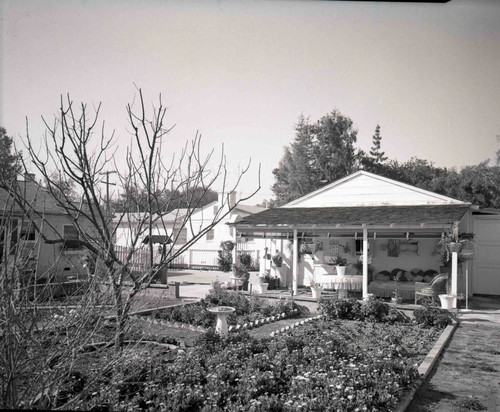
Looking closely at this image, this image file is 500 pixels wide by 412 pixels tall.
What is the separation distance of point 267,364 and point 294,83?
527cm

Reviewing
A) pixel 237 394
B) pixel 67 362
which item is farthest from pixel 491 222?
pixel 67 362

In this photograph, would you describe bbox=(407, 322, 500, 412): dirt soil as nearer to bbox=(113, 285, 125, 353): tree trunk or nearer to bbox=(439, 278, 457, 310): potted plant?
bbox=(439, 278, 457, 310): potted plant

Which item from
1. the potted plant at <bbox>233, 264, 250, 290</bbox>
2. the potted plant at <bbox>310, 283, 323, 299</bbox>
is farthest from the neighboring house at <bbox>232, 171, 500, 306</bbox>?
the potted plant at <bbox>233, 264, 250, 290</bbox>

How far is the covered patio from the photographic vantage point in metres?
→ 14.6

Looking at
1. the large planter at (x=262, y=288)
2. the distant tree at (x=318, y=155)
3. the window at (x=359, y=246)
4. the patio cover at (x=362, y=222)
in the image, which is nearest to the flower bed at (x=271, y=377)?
the patio cover at (x=362, y=222)

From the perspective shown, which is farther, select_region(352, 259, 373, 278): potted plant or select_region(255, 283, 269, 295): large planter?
select_region(352, 259, 373, 278): potted plant

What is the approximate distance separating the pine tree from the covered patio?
25.3m

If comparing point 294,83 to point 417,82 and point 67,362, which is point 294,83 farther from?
point 67,362

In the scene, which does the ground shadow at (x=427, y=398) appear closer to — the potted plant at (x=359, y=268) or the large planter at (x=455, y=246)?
the large planter at (x=455, y=246)

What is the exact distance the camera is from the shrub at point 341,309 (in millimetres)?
12156

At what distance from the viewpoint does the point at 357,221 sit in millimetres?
14883

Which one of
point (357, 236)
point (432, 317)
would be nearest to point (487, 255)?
point (357, 236)

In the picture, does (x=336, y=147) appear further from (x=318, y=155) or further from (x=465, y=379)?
(x=465, y=379)

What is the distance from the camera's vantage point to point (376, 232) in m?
16.4
